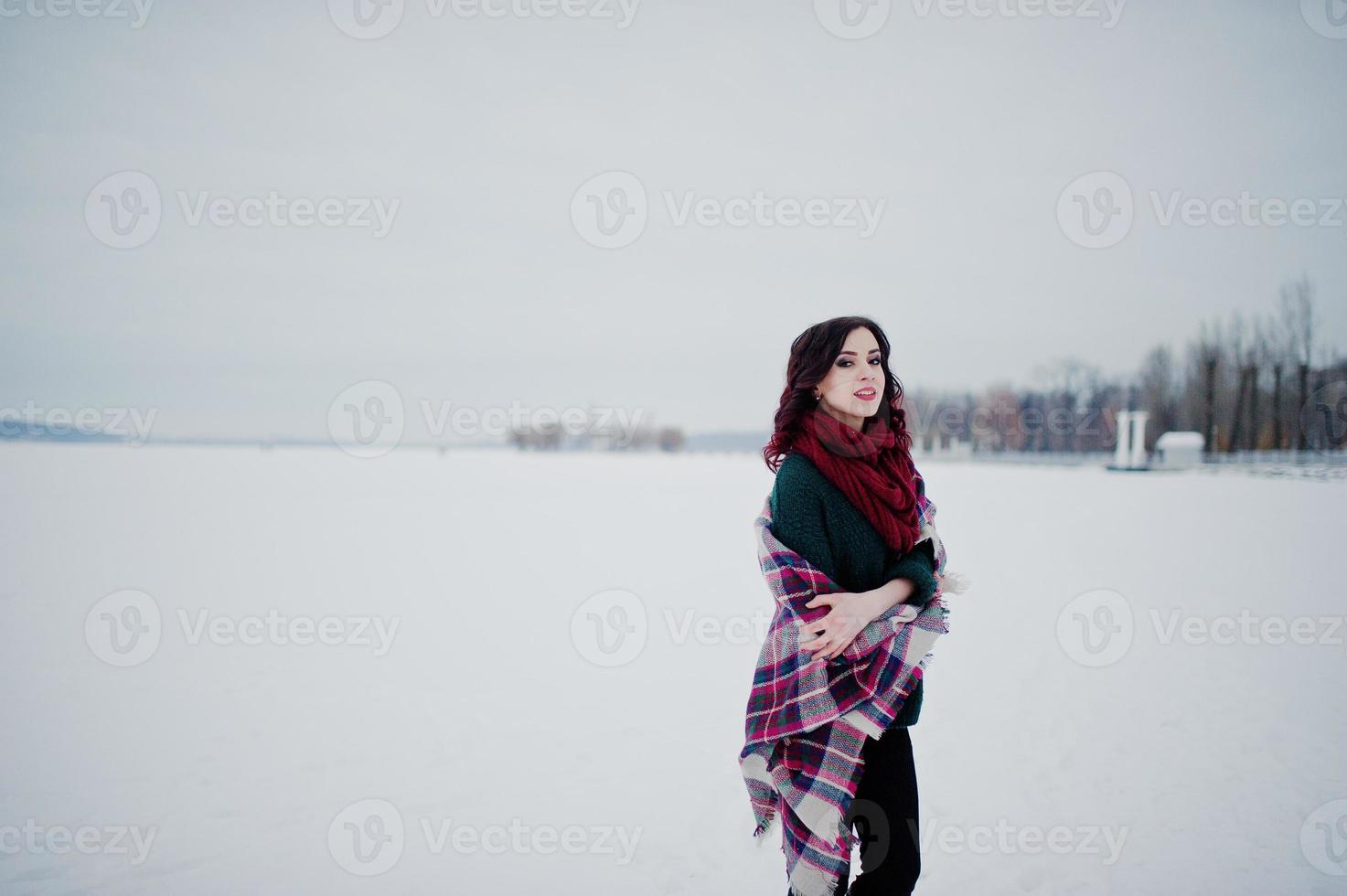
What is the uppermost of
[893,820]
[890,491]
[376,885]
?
[890,491]

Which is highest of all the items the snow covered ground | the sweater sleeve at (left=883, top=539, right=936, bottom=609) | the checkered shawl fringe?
the sweater sleeve at (left=883, top=539, right=936, bottom=609)

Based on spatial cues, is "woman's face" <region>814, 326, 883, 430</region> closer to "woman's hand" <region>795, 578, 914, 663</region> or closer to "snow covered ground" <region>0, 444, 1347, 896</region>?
"woman's hand" <region>795, 578, 914, 663</region>

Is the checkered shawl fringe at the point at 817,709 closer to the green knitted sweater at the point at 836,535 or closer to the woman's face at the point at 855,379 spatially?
the green knitted sweater at the point at 836,535

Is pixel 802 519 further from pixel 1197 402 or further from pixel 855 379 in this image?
pixel 1197 402

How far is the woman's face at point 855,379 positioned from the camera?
6.81 ft

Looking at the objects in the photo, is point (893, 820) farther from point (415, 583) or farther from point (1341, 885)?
point (415, 583)

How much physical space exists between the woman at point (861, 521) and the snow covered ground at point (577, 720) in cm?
134

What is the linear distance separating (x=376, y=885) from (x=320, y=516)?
12.2 metres

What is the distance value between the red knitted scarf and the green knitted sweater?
0.03 metres

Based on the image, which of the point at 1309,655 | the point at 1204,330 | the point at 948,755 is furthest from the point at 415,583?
the point at 1204,330

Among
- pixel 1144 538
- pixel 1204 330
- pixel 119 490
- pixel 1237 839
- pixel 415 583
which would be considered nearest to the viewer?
pixel 1237 839

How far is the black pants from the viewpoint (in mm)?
2000

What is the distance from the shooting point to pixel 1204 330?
45.4m

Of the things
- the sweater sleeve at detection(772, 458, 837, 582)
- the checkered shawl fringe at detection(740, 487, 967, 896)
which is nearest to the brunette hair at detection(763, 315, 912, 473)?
the sweater sleeve at detection(772, 458, 837, 582)
